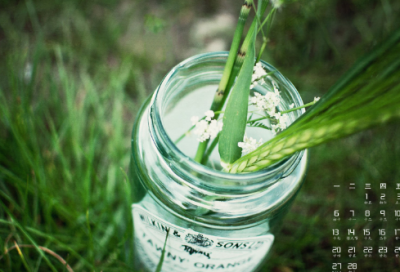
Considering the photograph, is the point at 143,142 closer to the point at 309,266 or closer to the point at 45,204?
the point at 45,204

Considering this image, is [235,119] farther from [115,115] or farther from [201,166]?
[115,115]

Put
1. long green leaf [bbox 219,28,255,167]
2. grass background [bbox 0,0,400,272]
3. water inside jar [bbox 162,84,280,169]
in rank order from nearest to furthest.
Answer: long green leaf [bbox 219,28,255,167] < water inside jar [bbox 162,84,280,169] < grass background [bbox 0,0,400,272]

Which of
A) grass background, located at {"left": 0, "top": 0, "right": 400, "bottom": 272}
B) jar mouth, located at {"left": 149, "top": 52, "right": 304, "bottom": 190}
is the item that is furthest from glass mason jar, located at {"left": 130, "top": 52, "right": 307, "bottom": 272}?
grass background, located at {"left": 0, "top": 0, "right": 400, "bottom": 272}

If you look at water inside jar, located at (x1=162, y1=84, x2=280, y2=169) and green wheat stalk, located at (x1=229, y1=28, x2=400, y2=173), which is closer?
green wheat stalk, located at (x1=229, y1=28, x2=400, y2=173)

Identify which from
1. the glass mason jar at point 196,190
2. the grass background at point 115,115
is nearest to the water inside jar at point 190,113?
the glass mason jar at point 196,190

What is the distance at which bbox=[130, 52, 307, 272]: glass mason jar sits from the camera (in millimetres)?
299

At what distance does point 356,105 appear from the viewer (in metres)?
0.21

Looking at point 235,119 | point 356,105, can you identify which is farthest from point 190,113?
point 356,105

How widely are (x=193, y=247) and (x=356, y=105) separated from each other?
0.78ft

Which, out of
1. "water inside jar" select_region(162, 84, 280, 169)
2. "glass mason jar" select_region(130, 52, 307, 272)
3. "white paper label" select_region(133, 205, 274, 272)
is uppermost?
"water inside jar" select_region(162, 84, 280, 169)

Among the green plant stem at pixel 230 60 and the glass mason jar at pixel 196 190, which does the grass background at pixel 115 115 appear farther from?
the green plant stem at pixel 230 60

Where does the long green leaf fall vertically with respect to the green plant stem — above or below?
below

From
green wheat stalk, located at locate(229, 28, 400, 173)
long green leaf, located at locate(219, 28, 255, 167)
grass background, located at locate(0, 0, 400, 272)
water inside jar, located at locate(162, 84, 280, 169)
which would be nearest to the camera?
green wheat stalk, located at locate(229, 28, 400, 173)

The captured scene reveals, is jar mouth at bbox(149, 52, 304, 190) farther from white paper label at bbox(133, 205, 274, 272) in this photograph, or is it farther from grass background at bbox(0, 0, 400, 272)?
grass background at bbox(0, 0, 400, 272)
